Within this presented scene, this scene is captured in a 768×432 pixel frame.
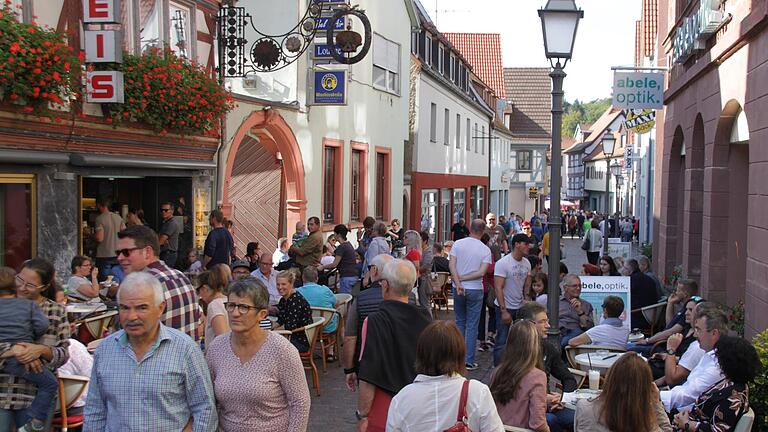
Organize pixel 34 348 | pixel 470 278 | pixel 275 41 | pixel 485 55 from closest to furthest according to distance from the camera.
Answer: pixel 34 348
pixel 470 278
pixel 275 41
pixel 485 55

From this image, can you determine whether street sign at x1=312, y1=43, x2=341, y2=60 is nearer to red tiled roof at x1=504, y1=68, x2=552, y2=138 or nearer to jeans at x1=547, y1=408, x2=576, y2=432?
jeans at x1=547, y1=408, x2=576, y2=432

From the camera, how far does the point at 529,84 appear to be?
198 ft

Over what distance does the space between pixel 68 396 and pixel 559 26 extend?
5.07 m

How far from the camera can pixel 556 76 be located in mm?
8555

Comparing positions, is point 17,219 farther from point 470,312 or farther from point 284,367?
point 284,367

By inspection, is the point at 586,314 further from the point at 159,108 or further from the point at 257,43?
the point at 257,43

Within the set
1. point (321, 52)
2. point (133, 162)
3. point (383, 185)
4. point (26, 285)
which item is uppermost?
point (321, 52)

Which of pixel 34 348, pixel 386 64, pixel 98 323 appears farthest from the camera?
pixel 386 64

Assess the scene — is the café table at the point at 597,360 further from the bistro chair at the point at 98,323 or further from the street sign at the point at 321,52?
the street sign at the point at 321,52

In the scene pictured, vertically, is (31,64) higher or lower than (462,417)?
higher

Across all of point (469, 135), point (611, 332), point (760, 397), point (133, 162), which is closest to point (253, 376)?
point (760, 397)

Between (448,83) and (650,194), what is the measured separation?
27.6ft

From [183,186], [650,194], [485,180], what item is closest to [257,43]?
[183,186]

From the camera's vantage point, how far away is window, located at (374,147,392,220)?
25.6m
